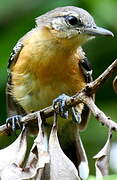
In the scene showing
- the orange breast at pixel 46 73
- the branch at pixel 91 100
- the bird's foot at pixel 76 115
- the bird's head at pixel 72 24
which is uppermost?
the bird's head at pixel 72 24

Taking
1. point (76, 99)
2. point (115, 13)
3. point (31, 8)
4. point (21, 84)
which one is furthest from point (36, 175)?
point (31, 8)

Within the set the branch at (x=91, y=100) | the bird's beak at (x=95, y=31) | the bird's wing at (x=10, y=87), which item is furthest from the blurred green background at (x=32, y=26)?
the branch at (x=91, y=100)

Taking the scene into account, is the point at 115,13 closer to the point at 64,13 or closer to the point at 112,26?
the point at 112,26

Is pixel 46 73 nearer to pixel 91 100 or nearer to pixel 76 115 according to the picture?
pixel 76 115

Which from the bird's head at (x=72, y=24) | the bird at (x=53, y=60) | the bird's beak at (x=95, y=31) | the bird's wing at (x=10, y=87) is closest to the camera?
the bird's beak at (x=95, y=31)

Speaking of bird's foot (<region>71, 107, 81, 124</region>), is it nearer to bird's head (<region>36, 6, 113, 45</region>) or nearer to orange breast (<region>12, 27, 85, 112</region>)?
orange breast (<region>12, 27, 85, 112</region>)

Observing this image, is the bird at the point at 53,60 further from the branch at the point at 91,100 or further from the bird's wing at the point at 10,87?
the branch at the point at 91,100

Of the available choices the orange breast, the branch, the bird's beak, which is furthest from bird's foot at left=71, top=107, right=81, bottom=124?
the branch

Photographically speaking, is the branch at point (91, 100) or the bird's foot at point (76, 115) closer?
the branch at point (91, 100)
